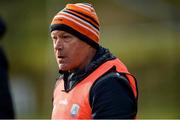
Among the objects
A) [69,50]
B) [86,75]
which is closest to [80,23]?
[69,50]

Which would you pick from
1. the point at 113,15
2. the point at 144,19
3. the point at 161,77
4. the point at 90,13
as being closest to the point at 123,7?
the point at 113,15

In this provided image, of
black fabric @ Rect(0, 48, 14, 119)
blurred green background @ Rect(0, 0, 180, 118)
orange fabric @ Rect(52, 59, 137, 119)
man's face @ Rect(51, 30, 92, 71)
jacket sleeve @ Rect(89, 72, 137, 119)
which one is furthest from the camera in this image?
blurred green background @ Rect(0, 0, 180, 118)

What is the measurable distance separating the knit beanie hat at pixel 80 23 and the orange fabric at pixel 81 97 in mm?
198

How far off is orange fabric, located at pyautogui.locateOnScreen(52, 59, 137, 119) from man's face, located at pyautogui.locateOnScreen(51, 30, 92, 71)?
4.9 inches

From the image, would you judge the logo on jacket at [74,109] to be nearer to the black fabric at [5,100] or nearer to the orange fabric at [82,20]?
the orange fabric at [82,20]

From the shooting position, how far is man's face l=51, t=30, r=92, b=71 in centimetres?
438

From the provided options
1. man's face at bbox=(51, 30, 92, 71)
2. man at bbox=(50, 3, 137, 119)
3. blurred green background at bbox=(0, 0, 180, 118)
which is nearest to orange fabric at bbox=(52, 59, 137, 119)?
man at bbox=(50, 3, 137, 119)

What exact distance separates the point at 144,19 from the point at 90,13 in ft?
25.5

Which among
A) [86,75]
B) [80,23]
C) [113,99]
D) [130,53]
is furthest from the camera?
[130,53]

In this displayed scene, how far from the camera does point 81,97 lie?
4.25 metres

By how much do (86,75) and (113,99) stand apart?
350 mm

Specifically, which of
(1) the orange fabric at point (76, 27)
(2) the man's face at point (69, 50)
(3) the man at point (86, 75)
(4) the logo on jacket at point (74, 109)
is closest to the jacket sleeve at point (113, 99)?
(3) the man at point (86, 75)

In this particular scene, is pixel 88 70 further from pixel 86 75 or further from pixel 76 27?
pixel 76 27

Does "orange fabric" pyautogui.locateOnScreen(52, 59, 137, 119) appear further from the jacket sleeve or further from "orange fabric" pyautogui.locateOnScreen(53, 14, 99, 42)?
"orange fabric" pyautogui.locateOnScreen(53, 14, 99, 42)
